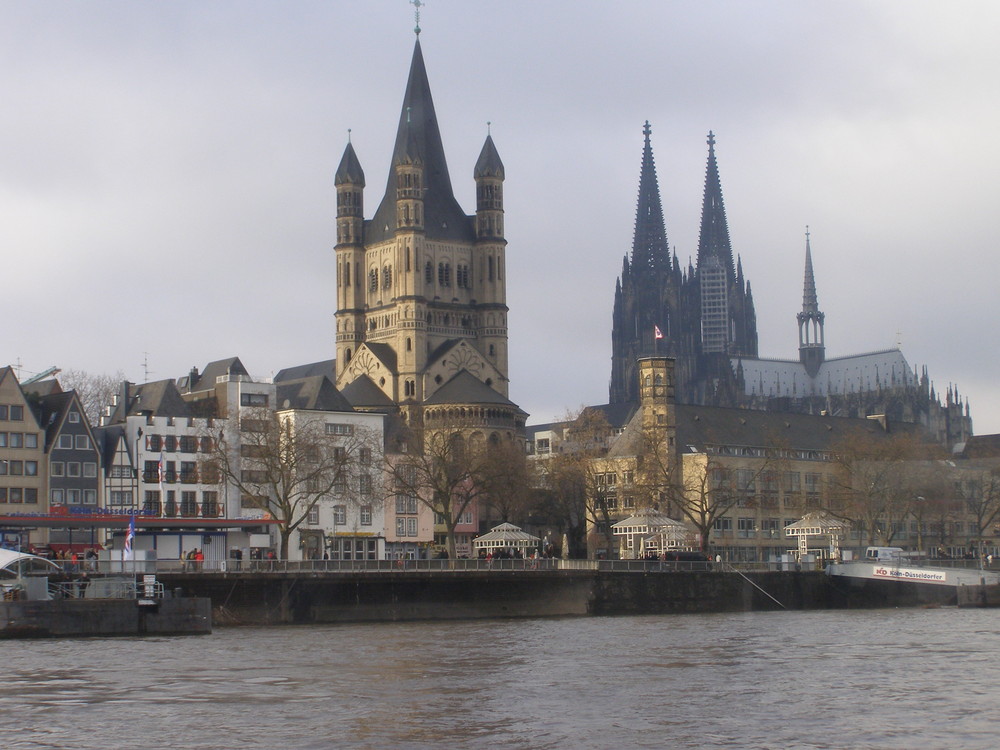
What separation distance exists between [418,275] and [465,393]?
21.1m

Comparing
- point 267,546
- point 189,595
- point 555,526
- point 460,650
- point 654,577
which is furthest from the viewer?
point 555,526

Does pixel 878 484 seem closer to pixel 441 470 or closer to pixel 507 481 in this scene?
pixel 507 481

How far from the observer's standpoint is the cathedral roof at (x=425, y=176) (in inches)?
7594

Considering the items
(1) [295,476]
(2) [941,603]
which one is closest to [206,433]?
(1) [295,476]

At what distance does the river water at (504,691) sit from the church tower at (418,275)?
11529cm

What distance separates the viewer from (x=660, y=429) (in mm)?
147625

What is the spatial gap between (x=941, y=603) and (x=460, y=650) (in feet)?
163

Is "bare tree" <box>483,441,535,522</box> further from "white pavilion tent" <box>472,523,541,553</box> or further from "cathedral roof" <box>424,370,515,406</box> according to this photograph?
"cathedral roof" <box>424,370,515,406</box>

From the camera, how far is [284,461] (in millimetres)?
103562

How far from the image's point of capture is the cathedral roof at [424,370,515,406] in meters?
→ 171

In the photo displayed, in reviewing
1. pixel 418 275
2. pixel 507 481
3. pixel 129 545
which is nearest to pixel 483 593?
pixel 129 545

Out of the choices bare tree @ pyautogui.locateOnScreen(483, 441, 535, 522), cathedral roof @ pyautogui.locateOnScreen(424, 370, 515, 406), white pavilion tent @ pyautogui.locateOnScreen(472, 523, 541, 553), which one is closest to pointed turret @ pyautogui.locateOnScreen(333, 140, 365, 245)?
cathedral roof @ pyautogui.locateOnScreen(424, 370, 515, 406)

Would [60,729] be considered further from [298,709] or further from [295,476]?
[295,476]

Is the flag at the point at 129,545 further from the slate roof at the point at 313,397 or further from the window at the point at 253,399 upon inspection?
the slate roof at the point at 313,397
